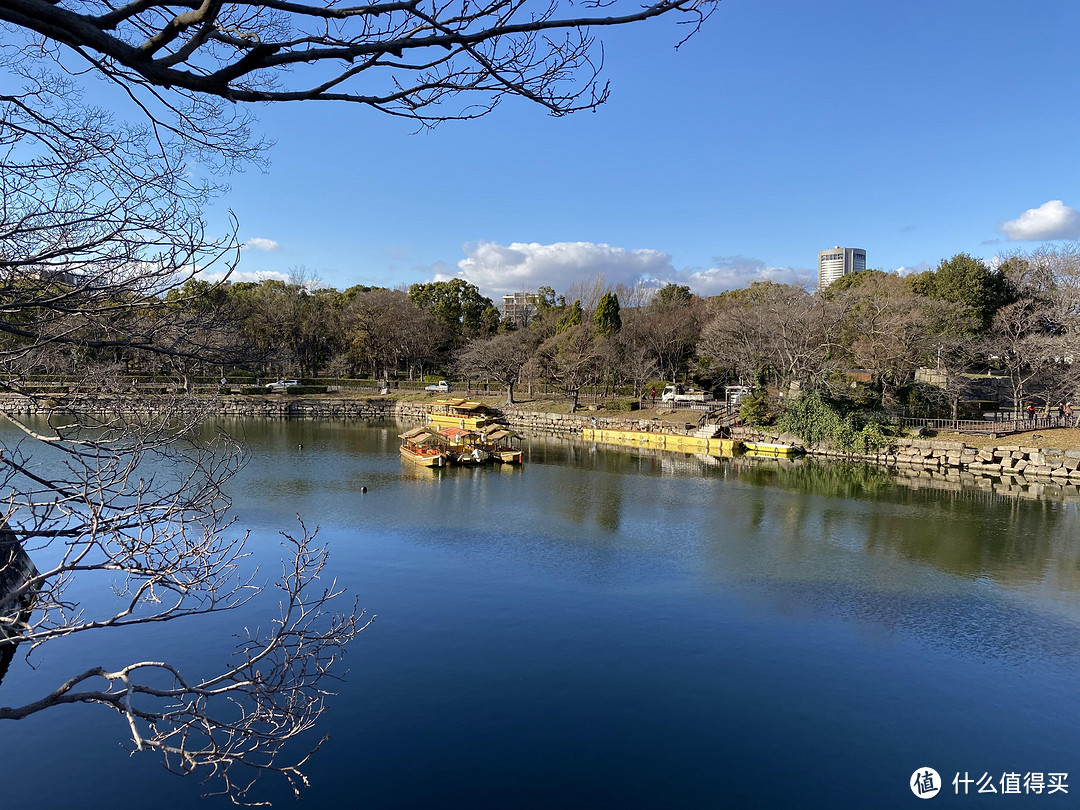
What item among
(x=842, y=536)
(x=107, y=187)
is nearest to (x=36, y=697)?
(x=107, y=187)

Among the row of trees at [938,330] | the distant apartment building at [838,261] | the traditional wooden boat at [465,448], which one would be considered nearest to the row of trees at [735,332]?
the row of trees at [938,330]

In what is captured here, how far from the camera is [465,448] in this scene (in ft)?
85.6

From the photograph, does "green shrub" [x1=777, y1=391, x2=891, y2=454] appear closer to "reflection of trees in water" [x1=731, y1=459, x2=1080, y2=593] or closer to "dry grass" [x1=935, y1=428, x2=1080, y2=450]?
"dry grass" [x1=935, y1=428, x2=1080, y2=450]

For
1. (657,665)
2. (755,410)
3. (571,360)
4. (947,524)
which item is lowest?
(657,665)

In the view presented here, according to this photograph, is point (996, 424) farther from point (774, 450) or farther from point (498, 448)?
point (498, 448)

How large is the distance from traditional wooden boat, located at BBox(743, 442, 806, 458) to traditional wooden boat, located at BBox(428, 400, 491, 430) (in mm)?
11922

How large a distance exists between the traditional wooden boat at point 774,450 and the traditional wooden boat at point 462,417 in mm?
11922

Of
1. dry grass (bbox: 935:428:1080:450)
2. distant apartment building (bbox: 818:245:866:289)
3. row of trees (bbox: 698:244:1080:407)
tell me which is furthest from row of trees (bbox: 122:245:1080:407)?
distant apartment building (bbox: 818:245:866:289)

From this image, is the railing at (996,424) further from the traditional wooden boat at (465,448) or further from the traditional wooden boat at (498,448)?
the traditional wooden boat at (465,448)

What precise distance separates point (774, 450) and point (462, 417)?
1450 cm

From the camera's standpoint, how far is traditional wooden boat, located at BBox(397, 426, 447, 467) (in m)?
25.0

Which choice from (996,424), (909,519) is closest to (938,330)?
(996,424)

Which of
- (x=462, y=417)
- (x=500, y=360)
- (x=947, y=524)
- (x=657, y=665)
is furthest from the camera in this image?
(x=500, y=360)

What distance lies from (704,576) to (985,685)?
4.99 metres
